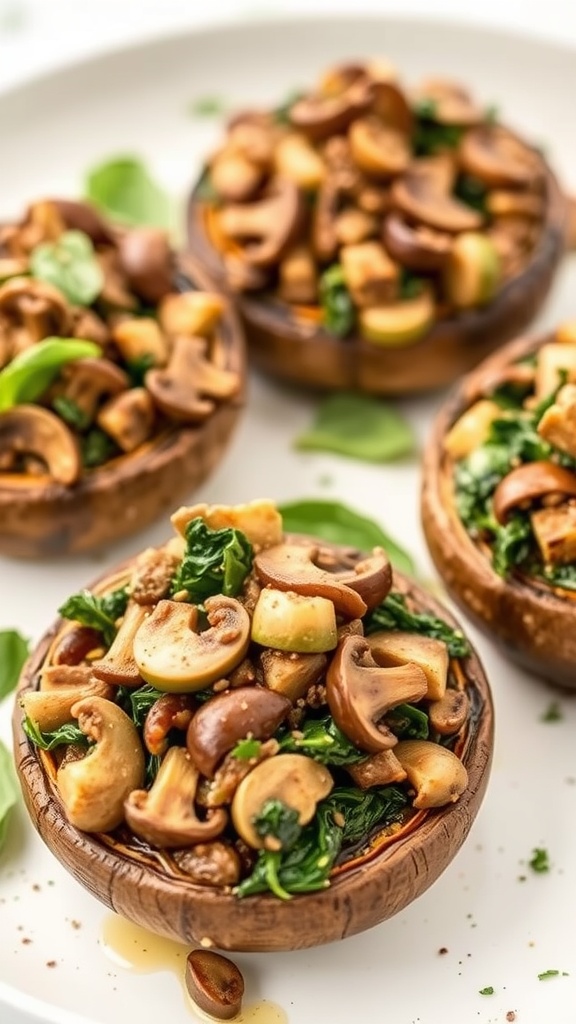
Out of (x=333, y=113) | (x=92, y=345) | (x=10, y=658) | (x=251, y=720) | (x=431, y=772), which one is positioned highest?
(x=333, y=113)

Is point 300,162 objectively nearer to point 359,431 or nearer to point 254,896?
point 359,431

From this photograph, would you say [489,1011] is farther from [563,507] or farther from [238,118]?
[238,118]

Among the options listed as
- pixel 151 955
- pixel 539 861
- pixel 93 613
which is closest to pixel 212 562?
pixel 93 613

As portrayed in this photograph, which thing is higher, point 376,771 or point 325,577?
point 325,577

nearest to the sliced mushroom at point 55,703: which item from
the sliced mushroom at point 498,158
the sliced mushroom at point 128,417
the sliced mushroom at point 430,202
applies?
the sliced mushroom at point 128,417

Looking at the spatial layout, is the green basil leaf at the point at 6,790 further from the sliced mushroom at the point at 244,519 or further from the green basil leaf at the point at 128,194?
the green basil leaf at the point at 128,194

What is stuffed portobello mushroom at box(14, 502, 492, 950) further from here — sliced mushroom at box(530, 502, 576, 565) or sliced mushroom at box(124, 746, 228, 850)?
sliced mushroom at box(530, 502, 576, 565)
